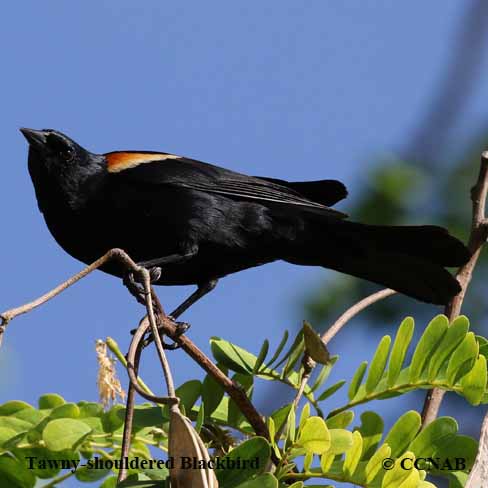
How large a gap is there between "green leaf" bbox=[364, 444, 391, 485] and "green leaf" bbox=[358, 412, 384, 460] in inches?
10.1

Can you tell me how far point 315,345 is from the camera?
6.09ft

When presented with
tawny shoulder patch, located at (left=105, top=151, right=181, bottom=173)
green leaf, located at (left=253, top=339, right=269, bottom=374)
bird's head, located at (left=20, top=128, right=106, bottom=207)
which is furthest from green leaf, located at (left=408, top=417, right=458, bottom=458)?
tawny shoulder patch, located at (left=105, top=151, right=181, bottom=173)

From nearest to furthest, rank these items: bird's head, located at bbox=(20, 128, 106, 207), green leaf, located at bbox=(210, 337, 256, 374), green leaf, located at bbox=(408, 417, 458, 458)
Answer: green leaf, located at bbox=(408, 417, 458, 458), green leaf, located at bbox=(210, 337, 256, 374), bird's head, located at bbox=(20, 128, 106, 207)

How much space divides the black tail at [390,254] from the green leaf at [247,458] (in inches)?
50.6

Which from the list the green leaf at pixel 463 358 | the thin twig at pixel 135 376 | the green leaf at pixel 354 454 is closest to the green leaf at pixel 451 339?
the green leaf at pixel 463 358

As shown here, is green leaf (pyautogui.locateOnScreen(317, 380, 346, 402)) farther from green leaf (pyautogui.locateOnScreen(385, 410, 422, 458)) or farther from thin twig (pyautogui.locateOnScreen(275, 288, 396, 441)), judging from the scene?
green leaf (pyautogui.locateOnScreen(385, 410, 422, 458))

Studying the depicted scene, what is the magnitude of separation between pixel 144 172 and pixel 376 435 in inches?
76.9

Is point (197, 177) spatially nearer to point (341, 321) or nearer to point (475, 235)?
point (475, 235)

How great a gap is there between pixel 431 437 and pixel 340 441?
8.6 inches

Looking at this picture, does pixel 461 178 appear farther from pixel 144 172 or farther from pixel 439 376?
pixel 439 376

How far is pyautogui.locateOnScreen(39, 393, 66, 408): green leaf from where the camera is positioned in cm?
211

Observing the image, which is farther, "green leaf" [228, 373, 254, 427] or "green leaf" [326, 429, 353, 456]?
"green leaf" [228, 373, 254, 427]

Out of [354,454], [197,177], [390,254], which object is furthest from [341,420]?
[197,177]

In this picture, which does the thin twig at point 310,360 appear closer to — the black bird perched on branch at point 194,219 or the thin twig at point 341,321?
the thin twig at point 341,321
